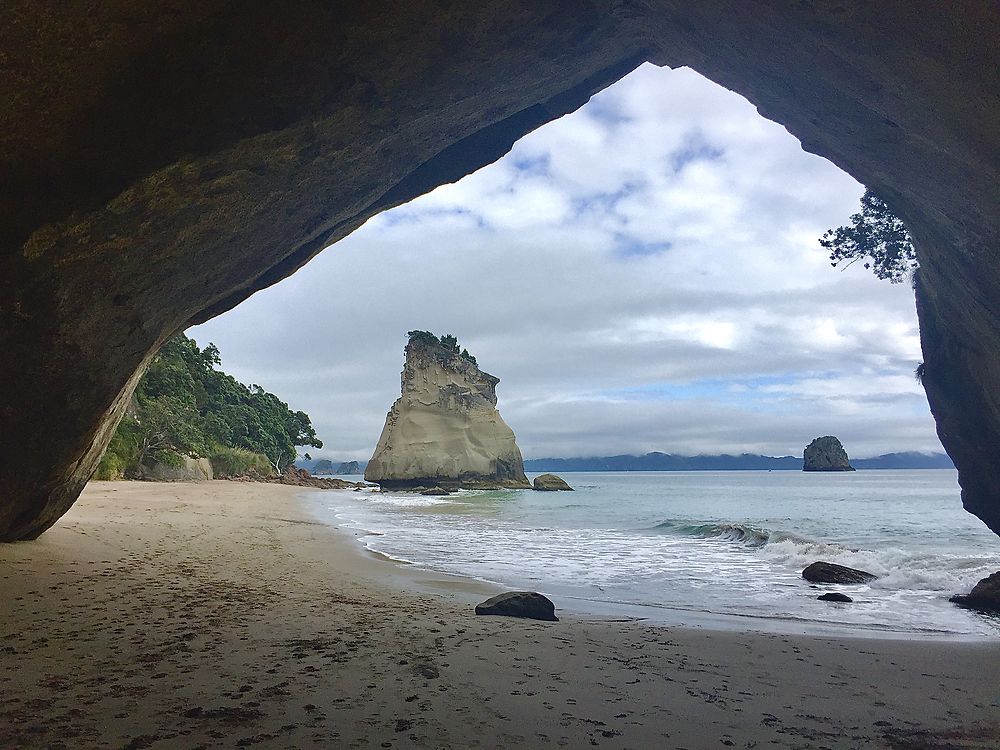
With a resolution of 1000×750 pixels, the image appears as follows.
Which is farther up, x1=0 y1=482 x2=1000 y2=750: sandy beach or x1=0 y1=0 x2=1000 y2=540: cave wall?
x1=0 y1=0 x2=1000 y2=540: cave wall

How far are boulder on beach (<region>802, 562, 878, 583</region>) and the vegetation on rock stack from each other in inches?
754

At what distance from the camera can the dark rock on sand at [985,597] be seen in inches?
343

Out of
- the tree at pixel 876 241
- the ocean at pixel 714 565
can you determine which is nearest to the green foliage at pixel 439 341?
the ocean at pixel 714 565

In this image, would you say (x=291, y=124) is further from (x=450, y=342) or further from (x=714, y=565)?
(x=450, y=342)

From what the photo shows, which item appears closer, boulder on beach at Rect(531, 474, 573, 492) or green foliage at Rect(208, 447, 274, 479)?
green foliage at Rect(208, 447, 274, 479)

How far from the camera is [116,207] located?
4848 mm

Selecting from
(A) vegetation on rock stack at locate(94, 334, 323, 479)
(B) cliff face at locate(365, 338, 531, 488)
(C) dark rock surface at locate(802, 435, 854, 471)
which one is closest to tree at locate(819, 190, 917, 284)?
(A) vegetation on rock stack at locate(94, 334, 323, 479)

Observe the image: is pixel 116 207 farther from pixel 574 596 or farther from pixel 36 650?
pixel 574 596

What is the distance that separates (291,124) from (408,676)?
466cm

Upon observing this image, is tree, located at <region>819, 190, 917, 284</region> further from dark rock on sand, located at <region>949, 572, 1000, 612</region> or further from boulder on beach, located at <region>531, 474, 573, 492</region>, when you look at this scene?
Answer: boulder on beach, located at <region>531, 474, 573, 492</region>

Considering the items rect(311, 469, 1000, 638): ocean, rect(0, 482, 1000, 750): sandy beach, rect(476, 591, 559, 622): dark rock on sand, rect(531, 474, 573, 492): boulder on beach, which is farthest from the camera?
rect(531, 474, 573, 492): boulder on beach

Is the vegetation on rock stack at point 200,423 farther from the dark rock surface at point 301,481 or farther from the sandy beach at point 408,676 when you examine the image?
the sandy beach at point 408,676

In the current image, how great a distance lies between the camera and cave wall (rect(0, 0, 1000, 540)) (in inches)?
154

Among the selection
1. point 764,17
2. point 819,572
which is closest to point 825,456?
point 819,572
